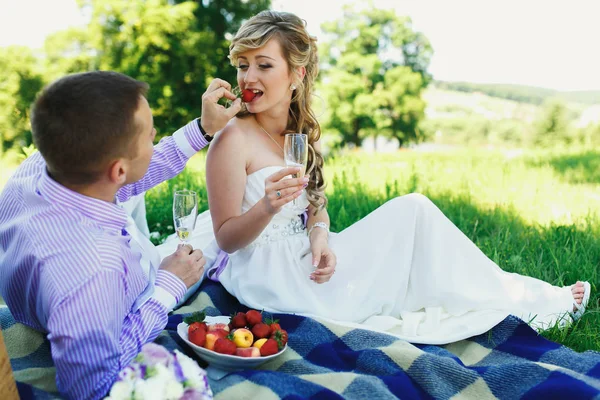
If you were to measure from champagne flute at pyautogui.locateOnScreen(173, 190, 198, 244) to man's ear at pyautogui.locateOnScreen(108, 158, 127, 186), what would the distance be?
0.47 m

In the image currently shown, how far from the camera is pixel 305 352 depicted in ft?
10.1

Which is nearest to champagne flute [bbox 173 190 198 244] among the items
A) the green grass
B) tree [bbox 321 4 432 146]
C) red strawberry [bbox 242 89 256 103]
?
red strawberry [bbox 242 89 256 103]

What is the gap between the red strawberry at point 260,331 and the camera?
9.33 feet

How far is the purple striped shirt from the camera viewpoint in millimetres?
2084

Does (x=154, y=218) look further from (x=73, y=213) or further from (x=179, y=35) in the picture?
(x=179, y=35)

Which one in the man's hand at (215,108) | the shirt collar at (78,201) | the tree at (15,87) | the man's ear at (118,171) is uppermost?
the man's hand at (215,108)

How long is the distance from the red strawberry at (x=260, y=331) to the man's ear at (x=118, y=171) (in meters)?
1.01

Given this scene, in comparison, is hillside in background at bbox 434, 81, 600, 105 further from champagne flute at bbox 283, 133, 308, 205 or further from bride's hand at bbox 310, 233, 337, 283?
champagne flute at bbox 283, 133, 308, 205

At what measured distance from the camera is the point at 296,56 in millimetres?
3713

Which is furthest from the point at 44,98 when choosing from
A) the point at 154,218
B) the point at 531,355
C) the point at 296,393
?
the point at 154,218

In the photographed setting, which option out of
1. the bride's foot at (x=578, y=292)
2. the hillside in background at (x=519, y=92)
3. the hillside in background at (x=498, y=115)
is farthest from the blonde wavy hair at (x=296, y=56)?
the hillside in background at (x=519, y=92)

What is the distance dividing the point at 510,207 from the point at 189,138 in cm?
382

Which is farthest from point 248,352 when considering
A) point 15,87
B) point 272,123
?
point 15,87

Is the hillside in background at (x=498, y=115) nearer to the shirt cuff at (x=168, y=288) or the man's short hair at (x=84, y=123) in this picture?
the shirt cuff at (x=168, y=288)
